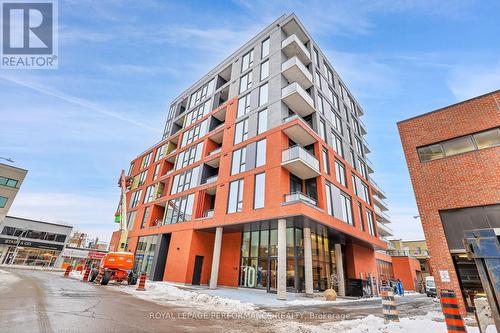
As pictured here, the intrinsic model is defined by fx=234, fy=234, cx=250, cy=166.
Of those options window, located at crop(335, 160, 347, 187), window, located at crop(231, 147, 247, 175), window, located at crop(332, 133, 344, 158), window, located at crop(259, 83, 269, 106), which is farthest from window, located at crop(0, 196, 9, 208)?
window, located at crop(332, 133, 344, 158)

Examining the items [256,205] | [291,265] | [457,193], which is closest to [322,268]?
[291,265]

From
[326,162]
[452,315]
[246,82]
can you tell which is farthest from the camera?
[246,82]

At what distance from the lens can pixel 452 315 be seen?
5.28 metres

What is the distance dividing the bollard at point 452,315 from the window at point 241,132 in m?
18.7

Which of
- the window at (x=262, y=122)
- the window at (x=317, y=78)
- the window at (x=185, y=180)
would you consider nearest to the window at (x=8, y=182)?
the window at (x=185, y=180)

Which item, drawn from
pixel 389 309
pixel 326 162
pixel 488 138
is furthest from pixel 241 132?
pixel 389 309

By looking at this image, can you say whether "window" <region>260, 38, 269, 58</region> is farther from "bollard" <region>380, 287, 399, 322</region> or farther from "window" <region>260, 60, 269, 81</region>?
"bollard" <region>380, 287, 399, 322</region>

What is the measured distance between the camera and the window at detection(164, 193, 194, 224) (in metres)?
24.6

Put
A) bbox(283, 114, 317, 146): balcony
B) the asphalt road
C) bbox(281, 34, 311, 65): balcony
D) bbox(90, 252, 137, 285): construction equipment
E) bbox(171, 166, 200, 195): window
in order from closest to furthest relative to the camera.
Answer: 1. the asphalt road
2. bbox(90, 252, 137, 285): construction equipment
3. bbox(283, 114, 317, 146): balcony
4. bbox(281, 34, 311, 65): balcony
5. bbox(171, 166, 200, 195): window

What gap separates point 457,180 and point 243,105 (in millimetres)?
18884

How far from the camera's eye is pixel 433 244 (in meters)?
10.4

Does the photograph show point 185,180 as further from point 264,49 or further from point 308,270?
point 264,49

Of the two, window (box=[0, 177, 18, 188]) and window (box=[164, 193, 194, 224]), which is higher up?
window (box=[0, 177, 18, 188])

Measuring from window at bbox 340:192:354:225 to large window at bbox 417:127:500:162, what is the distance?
33.8ft
